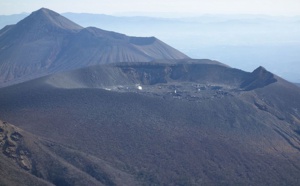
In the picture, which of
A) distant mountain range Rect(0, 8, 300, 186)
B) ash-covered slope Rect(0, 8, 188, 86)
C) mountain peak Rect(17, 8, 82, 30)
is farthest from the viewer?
mountain peak Rect(17, 8, 82, 30)

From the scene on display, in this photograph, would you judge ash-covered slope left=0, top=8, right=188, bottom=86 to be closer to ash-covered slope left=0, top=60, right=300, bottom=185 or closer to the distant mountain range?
the distant mountain range

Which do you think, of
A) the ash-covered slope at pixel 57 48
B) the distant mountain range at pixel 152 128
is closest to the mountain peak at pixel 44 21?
the ash-covered slope at pixel 57 48

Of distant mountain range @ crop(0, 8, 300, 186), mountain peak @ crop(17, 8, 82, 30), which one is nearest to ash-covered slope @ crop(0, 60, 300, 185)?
distant mountain range @ crop(0, 8, 300, 186)

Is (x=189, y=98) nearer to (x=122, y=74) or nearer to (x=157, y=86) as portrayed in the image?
(x=157, y=86)

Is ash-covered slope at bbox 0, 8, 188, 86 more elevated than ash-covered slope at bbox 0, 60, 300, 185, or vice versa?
ash-covered slope at bbox 0, 8, 188, 86

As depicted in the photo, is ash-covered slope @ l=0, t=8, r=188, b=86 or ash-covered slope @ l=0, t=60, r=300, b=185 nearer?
ash-covered slope @ l=0, t=60, r=300, b=185

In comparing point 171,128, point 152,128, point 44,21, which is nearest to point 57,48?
point 44,21

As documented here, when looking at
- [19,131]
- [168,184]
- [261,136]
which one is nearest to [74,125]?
[19,131]

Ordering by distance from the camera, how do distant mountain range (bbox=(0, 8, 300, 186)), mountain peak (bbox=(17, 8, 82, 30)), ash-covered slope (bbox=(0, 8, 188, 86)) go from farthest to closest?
mountain peak (bbox=(17, 8, 82, 30)) → ash-covered slope (bbox=(0, 8, 188, 86)) → distant mountain range (bbox=(0, 8, 300, 186))
